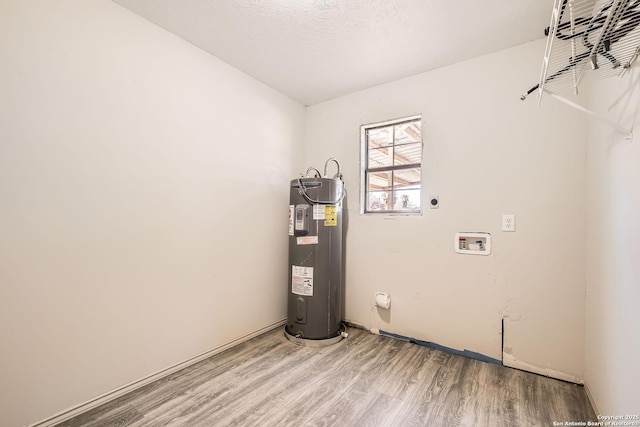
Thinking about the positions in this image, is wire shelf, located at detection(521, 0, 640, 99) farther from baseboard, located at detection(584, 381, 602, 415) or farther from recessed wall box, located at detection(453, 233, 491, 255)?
baseboard, located at detection(584, 381, 602, 415)

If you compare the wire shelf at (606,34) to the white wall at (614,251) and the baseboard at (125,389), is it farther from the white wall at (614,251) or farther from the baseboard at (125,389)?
the baseboard at (125,389)

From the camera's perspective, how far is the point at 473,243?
7.42 feet

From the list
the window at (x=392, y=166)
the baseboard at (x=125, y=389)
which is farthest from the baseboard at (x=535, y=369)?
the baseboard at (x=125, y=389)

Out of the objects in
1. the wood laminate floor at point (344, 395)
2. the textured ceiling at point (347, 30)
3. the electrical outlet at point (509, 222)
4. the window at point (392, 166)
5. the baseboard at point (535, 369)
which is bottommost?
the wood laminate floor at point (344, 395)

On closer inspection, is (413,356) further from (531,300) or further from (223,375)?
(223,375)

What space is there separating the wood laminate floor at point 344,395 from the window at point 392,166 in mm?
1375

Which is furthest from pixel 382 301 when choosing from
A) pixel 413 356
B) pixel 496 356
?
pixel 496 356

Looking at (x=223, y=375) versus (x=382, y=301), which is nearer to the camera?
(x=223, y=375)

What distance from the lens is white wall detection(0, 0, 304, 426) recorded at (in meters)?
1.41

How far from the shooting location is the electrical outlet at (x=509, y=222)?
2090 mm

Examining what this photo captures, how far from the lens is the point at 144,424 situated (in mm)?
1484

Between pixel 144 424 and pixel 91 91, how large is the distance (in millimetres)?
1912

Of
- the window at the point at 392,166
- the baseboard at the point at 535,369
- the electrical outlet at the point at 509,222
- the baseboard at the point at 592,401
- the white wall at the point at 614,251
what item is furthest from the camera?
the window at the point at 392,166

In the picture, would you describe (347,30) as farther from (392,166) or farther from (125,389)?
(125,389)
